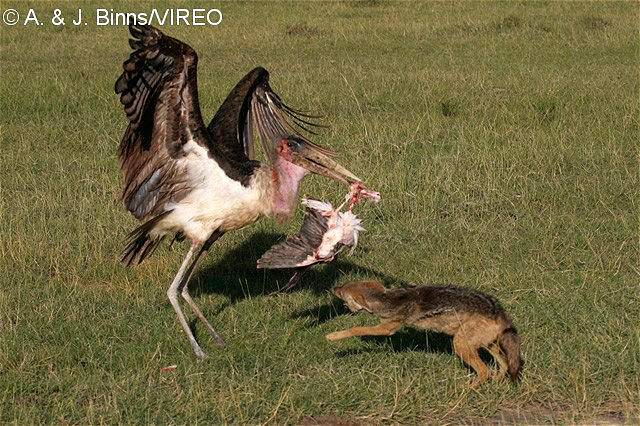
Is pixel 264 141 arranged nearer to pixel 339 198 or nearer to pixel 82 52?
pixel 339 198

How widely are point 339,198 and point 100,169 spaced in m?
1.87

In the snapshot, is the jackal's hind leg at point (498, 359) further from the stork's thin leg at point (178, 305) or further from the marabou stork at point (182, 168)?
the stork's thin leg at point (178, 305)

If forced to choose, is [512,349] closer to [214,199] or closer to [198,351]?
[198,351]

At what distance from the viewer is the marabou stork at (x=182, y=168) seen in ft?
16.6

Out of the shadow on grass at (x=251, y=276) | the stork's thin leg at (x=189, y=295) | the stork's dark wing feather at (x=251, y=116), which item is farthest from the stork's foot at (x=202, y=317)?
the stork's dark wing feather at (x=251, y=116)

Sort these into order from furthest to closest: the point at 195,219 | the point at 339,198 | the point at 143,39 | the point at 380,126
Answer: the point at 380,126 → the point at 339,198 → the point at 195,219 → the point at 143,39

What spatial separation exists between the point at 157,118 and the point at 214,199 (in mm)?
479

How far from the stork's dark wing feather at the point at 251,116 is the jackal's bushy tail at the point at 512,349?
217 centimetres

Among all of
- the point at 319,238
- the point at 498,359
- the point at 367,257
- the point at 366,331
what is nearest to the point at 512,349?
the point at 498,359

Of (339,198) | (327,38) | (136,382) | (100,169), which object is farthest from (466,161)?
(327,38)

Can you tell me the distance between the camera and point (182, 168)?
529 cm

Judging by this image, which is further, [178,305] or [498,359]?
[178,305]

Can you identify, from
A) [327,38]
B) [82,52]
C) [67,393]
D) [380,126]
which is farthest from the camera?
[327,38]

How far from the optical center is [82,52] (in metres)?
12.7
